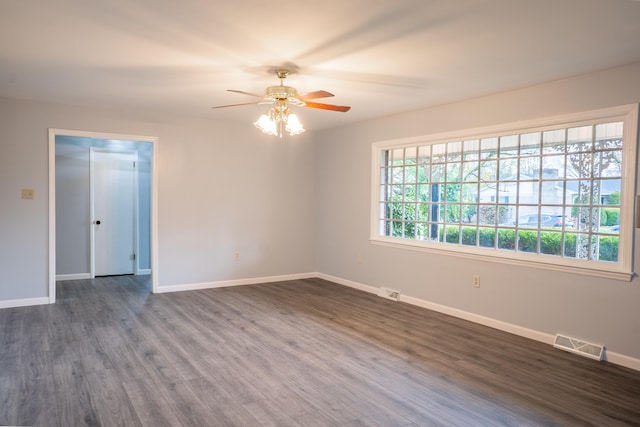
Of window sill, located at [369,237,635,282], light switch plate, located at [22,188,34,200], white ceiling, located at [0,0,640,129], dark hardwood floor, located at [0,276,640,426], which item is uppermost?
white ceiling, located at [0,0,640,129]

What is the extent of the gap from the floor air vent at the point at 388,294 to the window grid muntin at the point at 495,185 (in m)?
0.75

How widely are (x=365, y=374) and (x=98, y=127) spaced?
4.39m

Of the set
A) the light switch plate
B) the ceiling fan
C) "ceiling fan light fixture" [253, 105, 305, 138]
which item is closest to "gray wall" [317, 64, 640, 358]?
the ceiling fan

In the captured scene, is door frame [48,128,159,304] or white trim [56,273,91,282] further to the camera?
white trim [56,273,91,282]

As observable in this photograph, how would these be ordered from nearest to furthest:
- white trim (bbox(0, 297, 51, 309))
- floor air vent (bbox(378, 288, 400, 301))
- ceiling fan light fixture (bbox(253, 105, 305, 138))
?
1. ceiling fan light fixture (bbox(253, 105, 305, 138))
2. white trim (bbox(0, 297, 51, 309))
3. floor air vent (bbox(378, 288, 400, 301))

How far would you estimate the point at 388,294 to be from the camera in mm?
5426

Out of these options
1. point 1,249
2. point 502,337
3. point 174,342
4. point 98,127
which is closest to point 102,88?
point 98,127

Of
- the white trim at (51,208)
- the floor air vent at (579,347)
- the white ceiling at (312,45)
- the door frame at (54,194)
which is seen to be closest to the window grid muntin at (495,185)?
the white ceiling at (312,45)

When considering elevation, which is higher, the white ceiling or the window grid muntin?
the white ceiling

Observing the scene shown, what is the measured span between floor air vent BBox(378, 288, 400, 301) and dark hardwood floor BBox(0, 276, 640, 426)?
512 millimetres

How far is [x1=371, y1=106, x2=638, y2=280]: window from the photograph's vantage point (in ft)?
11.4

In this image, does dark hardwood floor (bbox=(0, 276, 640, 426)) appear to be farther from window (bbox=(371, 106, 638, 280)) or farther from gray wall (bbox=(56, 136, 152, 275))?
gray wall (bbox=(56, 136, 152, 275))

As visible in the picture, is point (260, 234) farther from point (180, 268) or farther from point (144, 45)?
point (144, 45)

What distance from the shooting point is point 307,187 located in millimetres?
6801
